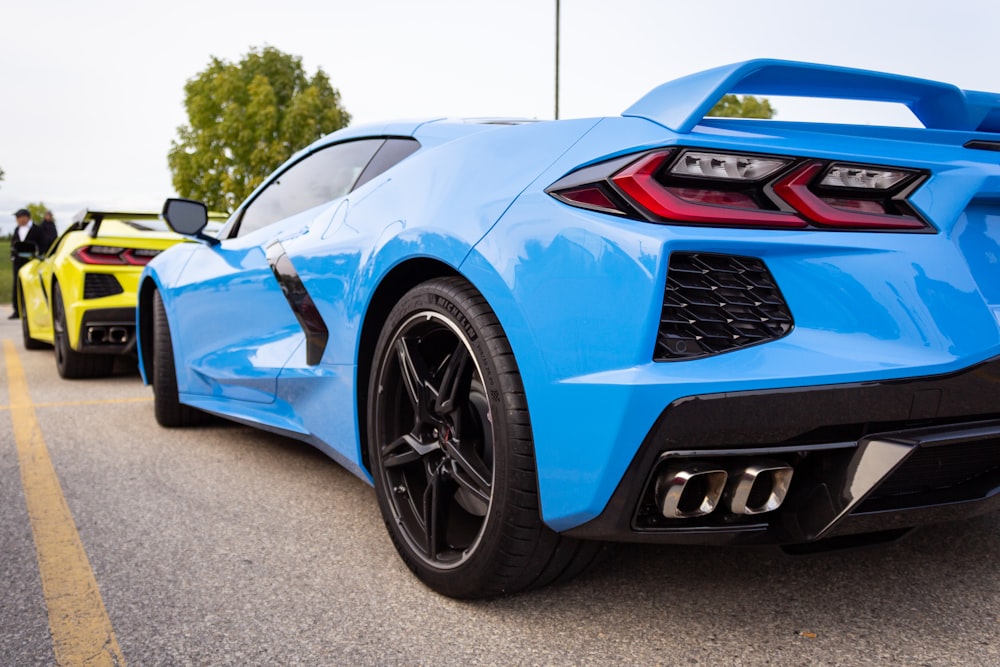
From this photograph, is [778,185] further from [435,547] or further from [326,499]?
[326,499]

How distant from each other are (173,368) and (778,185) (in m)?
3.65

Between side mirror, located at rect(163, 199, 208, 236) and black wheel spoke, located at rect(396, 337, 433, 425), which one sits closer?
black wheel spoke, located at rect(396, 337, 433, 425)

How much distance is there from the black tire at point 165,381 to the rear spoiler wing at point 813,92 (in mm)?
3383

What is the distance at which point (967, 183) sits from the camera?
181cm

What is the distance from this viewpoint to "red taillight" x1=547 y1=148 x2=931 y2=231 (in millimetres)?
1762

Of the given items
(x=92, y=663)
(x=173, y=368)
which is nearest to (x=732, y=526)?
(x=92, y=663)

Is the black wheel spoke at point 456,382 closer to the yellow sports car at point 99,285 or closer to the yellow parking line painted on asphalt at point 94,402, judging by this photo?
the yellow parking line painted on asphalt at point 94,402

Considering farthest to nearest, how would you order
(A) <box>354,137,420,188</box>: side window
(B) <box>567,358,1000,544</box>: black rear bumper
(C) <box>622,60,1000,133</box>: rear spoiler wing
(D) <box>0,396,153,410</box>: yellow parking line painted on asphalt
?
(D) <box>0,396,153,410</box>: yellow parking line painted on asphalt < (A) <box>354,137,420,188</box>: side window < (C) <box>622,60,1000,133</box>: rear spoiler wing < (B) <box>567,358,1000,544</box>: black rear bumper

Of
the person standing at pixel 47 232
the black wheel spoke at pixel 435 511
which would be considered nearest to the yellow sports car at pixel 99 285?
the black wheel spoke at pixel 435 511

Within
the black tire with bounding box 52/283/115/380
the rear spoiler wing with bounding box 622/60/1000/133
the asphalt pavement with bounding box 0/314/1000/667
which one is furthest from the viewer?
the black tire with bounding box 52/283/115/380

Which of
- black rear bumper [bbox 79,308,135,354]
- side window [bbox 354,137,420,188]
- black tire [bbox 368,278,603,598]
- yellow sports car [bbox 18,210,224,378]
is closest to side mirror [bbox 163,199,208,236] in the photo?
side window [bbox 354,137,420,188]

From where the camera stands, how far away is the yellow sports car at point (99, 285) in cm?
659

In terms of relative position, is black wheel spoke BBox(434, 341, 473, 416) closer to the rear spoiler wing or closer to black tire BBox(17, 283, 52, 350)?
the rear spoiler wing

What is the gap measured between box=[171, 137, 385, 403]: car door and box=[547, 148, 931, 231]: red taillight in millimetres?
1608
